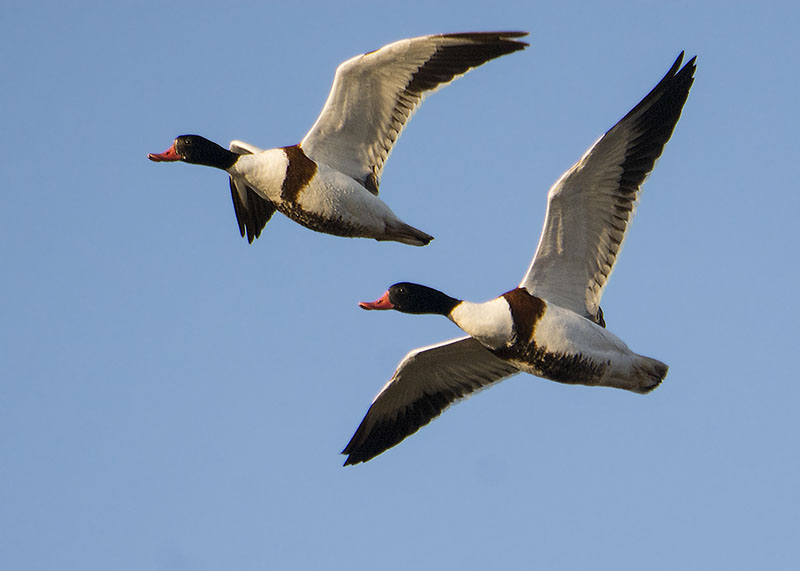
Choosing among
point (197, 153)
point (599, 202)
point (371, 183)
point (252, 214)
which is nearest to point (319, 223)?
point (371, 183)

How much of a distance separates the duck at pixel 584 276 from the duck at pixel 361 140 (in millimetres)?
1306

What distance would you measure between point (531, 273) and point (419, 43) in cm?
218

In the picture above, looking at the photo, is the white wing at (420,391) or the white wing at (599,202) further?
the white wing at (420,391)

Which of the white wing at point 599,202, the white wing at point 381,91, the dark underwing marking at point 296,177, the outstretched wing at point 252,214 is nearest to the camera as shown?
the white wing at point 599,202

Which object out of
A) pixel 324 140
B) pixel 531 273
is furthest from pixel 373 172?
pixel 531 273

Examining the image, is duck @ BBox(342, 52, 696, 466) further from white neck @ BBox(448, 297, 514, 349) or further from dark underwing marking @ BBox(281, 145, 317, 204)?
dark underwing marking @ BBox(281, 145, 317, 204)

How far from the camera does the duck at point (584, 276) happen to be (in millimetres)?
9523

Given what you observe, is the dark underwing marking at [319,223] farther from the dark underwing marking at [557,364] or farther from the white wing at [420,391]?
the dark underwing marking at [557,364]

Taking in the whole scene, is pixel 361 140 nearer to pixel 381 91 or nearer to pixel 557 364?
pixel 381 91

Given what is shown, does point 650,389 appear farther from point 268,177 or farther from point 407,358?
point 268,177

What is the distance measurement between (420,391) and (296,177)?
194cm

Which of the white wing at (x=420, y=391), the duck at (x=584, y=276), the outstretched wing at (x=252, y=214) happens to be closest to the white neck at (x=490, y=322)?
the duck at (x=584, y=276)

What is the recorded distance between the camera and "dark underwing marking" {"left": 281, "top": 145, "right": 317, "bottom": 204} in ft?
36.1

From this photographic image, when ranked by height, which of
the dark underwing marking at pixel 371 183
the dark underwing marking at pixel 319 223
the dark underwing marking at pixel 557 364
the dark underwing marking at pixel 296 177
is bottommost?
the dark underwing marking at pixel 557 364
